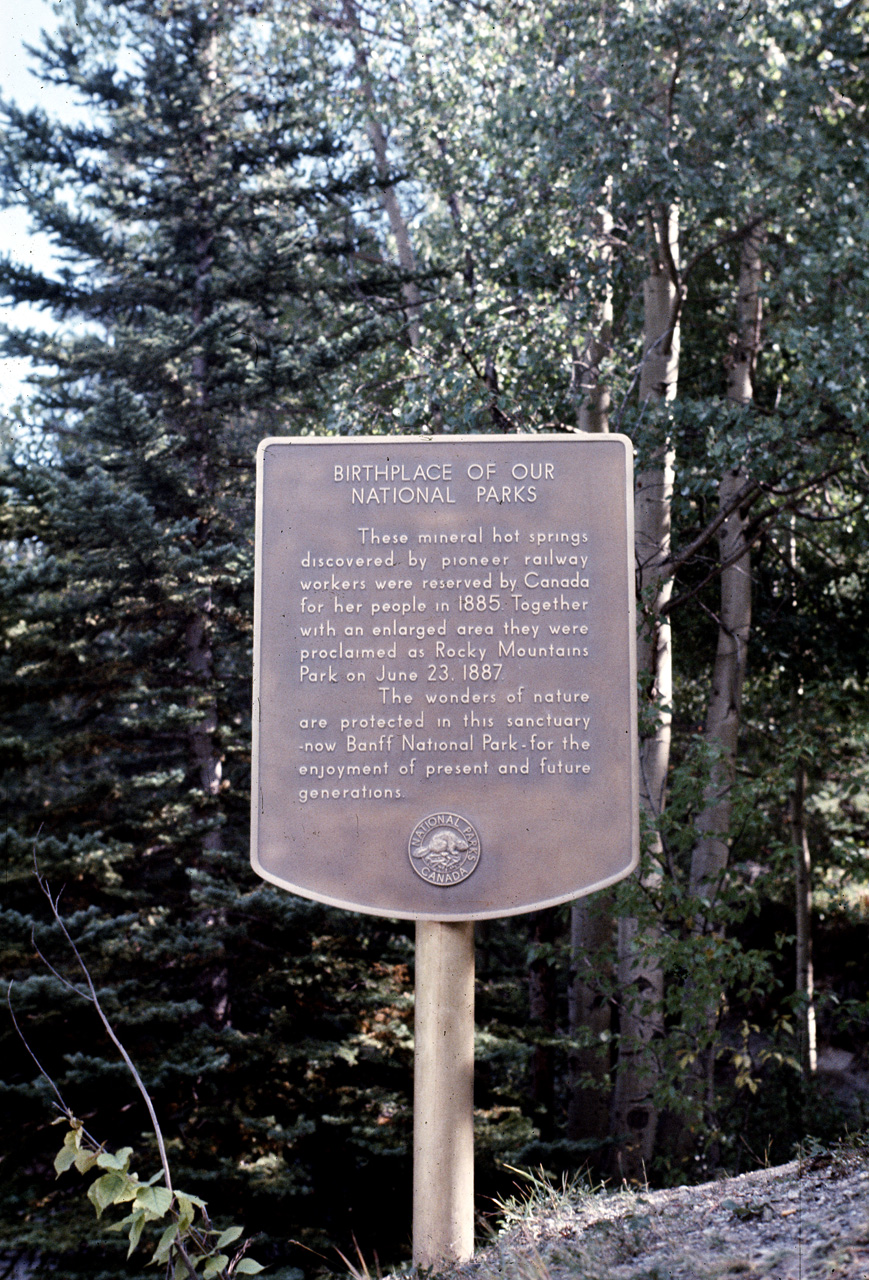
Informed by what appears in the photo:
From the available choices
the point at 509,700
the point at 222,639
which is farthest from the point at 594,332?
the point at 509,700

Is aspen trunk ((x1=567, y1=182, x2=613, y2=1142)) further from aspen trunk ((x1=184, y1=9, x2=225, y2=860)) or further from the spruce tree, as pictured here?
aspen trunk ((x1=184, y1=9, x2=225, y2=860))

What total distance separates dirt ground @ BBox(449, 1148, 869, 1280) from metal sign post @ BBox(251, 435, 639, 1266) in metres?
0.45

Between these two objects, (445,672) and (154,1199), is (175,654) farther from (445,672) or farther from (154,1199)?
(154,1199)

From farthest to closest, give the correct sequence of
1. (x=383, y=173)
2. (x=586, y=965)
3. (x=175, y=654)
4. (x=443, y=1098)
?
(x=383, y=173) < (x=175, y=654) < (x=586, y=965) < (x=443, y=1098)

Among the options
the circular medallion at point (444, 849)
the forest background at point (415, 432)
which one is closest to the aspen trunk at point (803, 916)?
the forest background at point (415, 432)

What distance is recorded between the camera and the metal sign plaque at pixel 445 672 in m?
3.66

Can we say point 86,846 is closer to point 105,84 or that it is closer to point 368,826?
point 368,826

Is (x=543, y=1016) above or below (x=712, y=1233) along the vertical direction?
below

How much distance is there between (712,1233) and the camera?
3.44 meters

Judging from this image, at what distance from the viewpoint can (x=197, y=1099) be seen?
328 inches

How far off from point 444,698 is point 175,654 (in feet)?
23.2

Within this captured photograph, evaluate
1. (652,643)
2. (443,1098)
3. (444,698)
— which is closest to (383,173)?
(652,643)

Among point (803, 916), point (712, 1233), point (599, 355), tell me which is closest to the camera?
point (712, 1233)

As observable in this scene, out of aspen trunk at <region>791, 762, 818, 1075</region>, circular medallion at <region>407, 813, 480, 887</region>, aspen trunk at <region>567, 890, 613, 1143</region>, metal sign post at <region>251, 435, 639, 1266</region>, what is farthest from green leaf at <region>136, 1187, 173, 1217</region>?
aspen trunk at <region>791, 762, 818, 1075</region>
